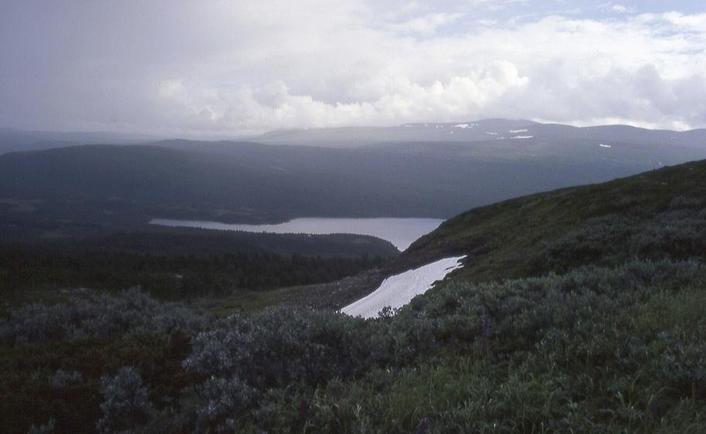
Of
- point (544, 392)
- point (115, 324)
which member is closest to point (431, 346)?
point (544, 392)

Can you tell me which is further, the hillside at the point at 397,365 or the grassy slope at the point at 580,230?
the grassy slope at the point at 580,230

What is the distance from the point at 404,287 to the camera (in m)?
30.7

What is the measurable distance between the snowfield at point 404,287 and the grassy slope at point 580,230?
5.41ft

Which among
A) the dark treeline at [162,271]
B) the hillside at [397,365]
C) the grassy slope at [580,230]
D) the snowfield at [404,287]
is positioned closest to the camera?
the hillside at [397,365]

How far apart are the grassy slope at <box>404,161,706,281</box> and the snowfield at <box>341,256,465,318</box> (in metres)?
1.65

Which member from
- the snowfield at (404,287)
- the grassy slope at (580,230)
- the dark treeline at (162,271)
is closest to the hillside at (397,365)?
the grassy slope at (580,230)

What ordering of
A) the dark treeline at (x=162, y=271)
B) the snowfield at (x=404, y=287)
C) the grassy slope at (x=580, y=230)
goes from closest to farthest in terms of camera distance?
the grassy slope at (x=580, y=230), the snowfield at (x=404, y=287), the dark treeline at (x=162, y=271)

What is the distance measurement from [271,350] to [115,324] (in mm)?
4380

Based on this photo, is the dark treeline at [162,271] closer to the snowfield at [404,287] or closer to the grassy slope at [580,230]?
the snowfield at [404,287]

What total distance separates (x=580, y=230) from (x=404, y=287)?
1165cm

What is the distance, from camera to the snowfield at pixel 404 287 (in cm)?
2767

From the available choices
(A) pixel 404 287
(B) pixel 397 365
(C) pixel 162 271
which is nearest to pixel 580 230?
(A) pixel 404 287

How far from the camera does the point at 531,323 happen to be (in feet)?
24.1

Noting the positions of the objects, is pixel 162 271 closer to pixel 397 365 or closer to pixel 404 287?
pixel 404 287
